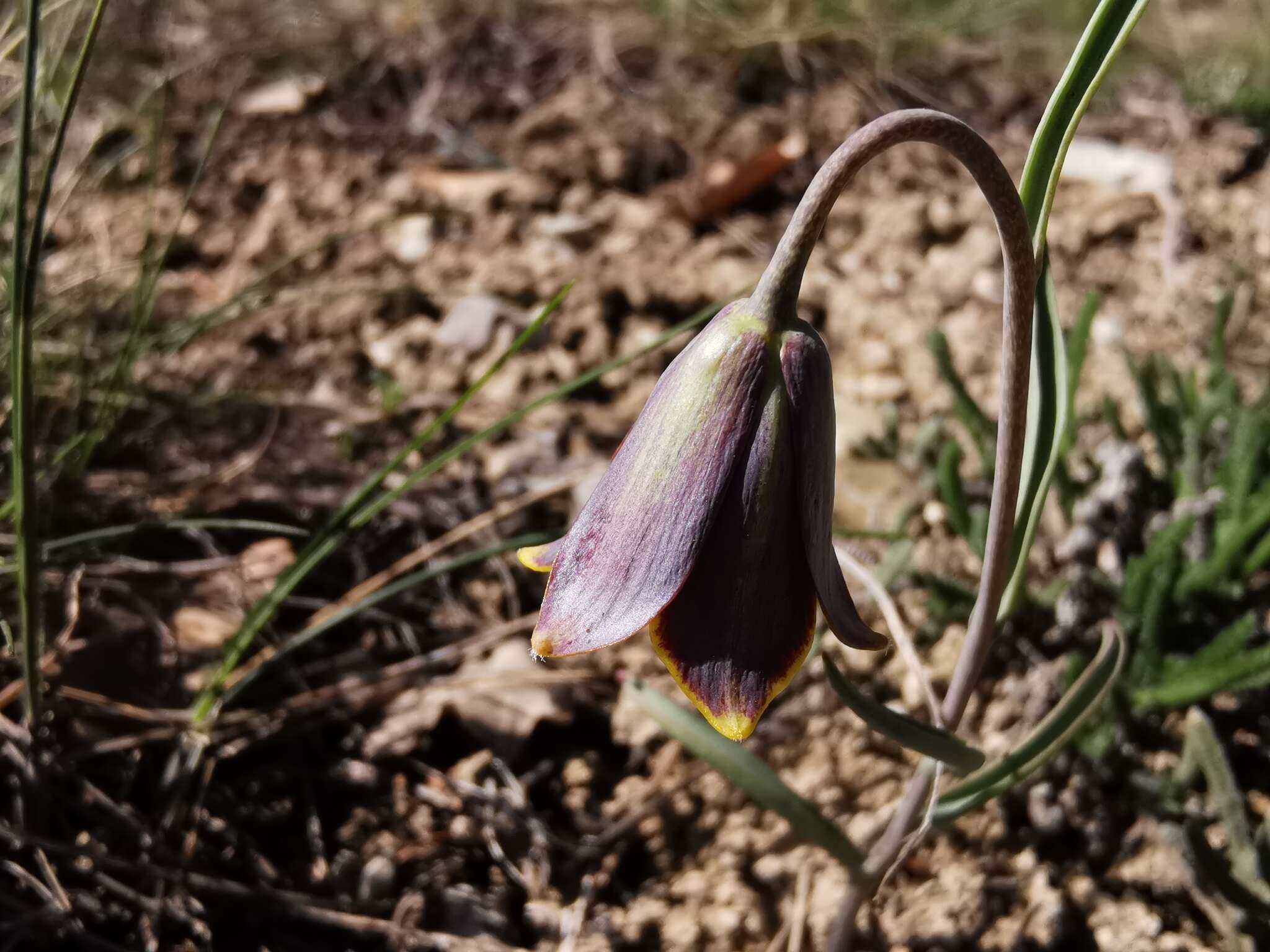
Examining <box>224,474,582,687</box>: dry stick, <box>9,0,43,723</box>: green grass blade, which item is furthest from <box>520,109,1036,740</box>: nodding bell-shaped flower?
<box>224,474,582,687</box>: dry stick

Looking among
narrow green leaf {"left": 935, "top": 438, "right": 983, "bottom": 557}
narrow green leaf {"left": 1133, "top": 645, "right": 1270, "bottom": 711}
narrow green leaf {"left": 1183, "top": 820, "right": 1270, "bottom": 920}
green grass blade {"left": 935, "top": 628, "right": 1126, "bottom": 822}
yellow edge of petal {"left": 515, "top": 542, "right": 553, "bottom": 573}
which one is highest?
yellow edge of petal {"left": 515, "top": 542, "right": 553, "bottom": 573}

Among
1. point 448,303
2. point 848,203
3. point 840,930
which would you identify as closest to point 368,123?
point 448,303

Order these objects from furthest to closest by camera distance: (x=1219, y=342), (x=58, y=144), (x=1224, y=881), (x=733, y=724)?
(x=1219, y=342) < (x=1224, y=881) < (x=58, y=144) < (x=733, y=724)

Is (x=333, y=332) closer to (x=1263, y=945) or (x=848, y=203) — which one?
(x=848, y=203)

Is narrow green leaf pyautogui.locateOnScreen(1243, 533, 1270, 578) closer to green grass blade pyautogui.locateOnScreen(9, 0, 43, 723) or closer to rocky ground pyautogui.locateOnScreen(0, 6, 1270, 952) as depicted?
rocky ground pyautogui.locateOnScreen(0, 6, 1270, 952)

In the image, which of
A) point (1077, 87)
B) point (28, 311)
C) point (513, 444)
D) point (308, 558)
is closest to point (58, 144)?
point (28, 311)

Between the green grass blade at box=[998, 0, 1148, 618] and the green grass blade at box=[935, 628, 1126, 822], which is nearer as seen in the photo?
the green grass blade at box=[998, 0, 1148, 618]

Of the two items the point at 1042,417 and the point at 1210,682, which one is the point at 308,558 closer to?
the point at 1042,417

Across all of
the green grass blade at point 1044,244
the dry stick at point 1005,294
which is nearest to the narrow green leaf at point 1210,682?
the green grass blade at point 1044,244
